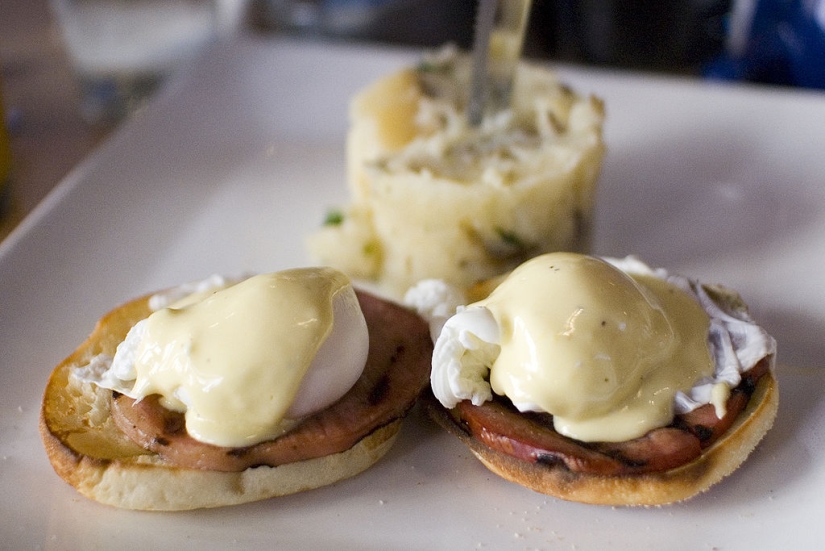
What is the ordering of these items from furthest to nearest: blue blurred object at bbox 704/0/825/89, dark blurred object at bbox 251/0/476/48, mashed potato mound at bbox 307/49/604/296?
dark blurred object at bbox 251/0/476/48
blue blurred object at bbox 704/0/825/89
mashed potato mound at bbox 307/49/604/296

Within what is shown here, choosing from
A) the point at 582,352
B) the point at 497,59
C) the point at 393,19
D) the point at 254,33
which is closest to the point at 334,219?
the point at 497,59

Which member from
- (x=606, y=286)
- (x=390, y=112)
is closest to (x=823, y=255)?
(x=606, y=286)

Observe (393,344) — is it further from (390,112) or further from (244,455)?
(390,112)

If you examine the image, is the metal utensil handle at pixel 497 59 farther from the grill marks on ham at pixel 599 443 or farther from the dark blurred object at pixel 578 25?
the dark blurred object at pixel 578 25

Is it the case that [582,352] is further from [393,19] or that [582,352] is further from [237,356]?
[393,19]

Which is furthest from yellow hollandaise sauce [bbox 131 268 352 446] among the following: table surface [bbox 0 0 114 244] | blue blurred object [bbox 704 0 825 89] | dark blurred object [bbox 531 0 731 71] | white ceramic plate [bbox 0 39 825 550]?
dark blurred object [bbox 531 0 731 71]

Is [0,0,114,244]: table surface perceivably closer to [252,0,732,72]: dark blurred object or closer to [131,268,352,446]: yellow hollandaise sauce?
[252,0,732,72]: dark blurred object

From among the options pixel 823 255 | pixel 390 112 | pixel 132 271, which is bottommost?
pixel 132 271
